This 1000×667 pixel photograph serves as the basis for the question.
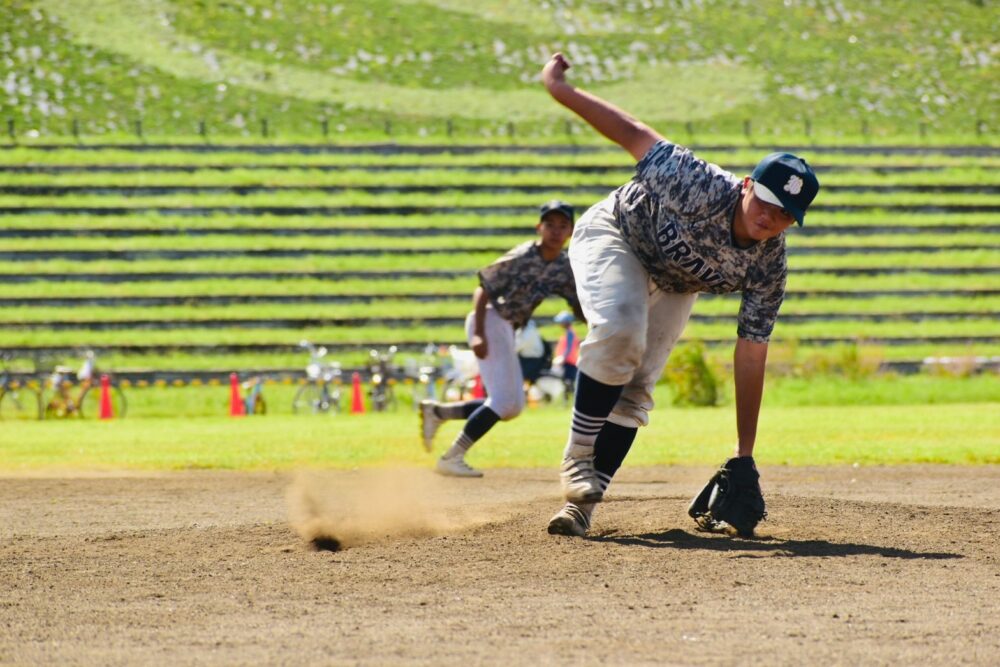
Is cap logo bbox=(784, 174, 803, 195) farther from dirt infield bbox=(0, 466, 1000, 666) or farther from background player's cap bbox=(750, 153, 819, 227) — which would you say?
dirt infield bbox=(0, 466, 1000, 666)

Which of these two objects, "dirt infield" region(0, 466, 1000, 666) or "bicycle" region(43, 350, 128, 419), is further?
"bicycle" region(43, 350, 128, 419)

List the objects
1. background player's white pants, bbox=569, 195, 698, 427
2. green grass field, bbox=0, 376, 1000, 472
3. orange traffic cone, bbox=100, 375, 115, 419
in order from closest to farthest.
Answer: background player's white pants, bbox=569, 195, 698, 427, green grass field, bbox=0, 376, 1000, 472, orange traffic cone, bbox=100, 375, 115, 419

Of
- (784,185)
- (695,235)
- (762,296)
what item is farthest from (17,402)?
(784,185)

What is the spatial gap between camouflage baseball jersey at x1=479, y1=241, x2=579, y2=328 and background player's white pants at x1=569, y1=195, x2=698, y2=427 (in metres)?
4.17

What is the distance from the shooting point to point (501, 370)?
1334 cm

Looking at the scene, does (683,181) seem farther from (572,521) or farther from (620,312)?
(572,521)

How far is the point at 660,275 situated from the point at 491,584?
2013 millimetres

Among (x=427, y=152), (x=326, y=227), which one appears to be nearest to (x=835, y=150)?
(x=427, y=152)

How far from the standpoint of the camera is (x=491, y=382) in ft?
43.8

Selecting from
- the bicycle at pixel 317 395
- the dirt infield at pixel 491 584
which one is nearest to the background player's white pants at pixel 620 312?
the dirt infield at pixel 491 584

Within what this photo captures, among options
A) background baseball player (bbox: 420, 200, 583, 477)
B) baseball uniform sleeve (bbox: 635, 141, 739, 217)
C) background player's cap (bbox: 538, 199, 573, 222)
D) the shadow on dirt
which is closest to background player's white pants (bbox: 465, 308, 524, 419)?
background baseball player (bbox: 420, 200, 583, 477)

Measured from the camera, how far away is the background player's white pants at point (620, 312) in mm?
7465

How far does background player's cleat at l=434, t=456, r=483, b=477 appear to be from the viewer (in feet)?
Result: 43.2

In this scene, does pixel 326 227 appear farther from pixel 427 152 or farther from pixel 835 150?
pixel 835 150
